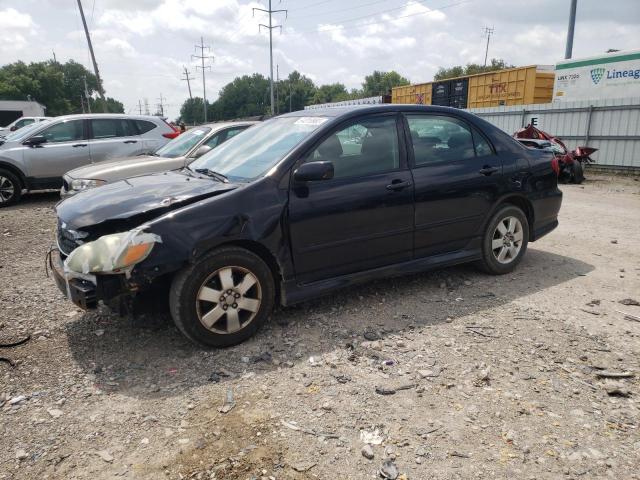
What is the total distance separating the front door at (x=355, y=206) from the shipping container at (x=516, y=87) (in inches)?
719

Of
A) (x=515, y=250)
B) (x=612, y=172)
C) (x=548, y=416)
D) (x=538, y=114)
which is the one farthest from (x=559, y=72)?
(x=548, y=416)

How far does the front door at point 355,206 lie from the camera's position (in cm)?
375

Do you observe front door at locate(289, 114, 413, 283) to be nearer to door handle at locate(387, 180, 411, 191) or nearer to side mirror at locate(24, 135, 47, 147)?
door handle at locate(387, 180, 411, 191)

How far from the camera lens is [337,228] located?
152 inches

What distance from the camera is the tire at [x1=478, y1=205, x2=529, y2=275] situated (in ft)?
16.1

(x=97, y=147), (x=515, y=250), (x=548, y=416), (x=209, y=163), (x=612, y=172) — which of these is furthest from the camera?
(x=612, y=172)

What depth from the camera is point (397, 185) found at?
4.16 meters

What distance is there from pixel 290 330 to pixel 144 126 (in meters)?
8.27

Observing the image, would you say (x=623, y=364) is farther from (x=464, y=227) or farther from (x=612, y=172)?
(x=612, y=172)

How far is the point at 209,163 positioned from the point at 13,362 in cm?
222

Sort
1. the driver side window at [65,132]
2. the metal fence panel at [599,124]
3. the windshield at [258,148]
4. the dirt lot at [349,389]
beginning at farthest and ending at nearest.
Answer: the metal fence panel at [599,124] → the driver side window at [65,132] → the windshield at [258,148] → the dirt lot at [349,389]

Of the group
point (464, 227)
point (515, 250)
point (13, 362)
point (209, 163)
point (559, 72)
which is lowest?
point (13, 362)

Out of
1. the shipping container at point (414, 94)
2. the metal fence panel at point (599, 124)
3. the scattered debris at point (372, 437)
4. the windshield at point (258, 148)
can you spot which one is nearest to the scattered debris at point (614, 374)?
the scattered debris at point (372, 437)

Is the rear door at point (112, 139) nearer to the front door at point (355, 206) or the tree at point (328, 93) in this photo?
A: the front door at point (355, 206)
